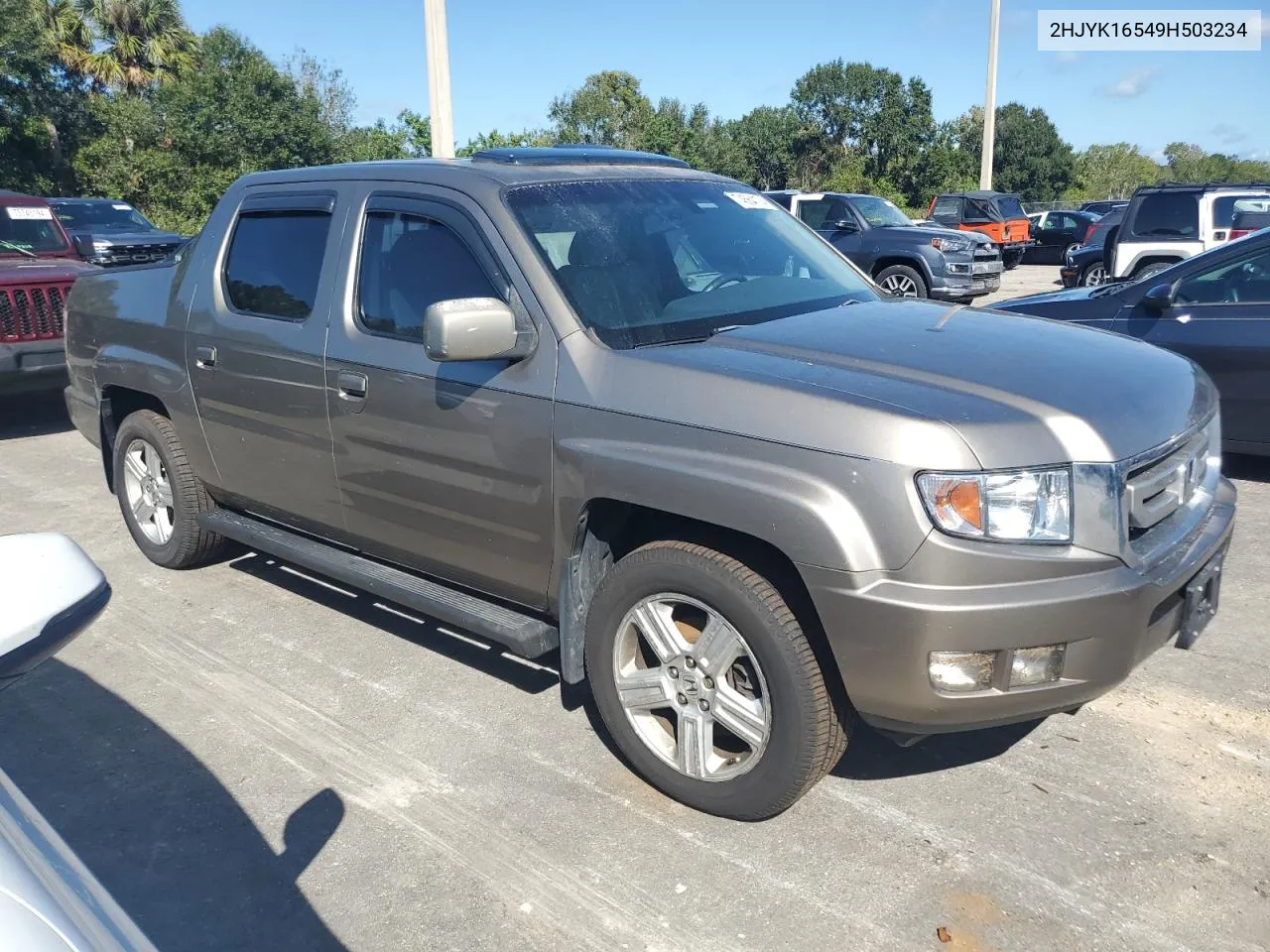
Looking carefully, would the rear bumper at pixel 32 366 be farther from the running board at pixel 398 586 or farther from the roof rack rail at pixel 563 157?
the roof rack rail at pixel 563 157

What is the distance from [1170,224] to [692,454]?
43.1 ft

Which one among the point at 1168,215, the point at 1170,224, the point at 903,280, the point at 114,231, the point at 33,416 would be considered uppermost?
the point at 114,231

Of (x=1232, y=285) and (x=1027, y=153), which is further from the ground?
(x=1027, y=153)

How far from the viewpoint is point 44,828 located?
1657 mm

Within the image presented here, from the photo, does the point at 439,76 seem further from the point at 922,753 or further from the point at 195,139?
the point at 195,139

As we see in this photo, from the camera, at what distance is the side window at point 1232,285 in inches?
253

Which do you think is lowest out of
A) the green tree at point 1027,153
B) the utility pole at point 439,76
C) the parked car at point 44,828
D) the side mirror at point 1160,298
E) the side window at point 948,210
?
the parked car at point 44,828

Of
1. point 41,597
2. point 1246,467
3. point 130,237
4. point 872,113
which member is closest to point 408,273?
point 41,597

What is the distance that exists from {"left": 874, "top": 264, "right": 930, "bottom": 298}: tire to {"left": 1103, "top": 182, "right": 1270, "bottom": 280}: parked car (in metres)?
2.42

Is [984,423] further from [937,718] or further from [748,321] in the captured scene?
[748,321]

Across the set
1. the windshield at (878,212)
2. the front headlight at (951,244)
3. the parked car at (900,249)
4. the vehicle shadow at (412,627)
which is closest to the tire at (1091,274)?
the parked car at (900,249)

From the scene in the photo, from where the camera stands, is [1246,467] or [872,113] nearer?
[1246,467]

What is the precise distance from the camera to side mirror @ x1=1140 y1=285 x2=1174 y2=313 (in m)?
6.38

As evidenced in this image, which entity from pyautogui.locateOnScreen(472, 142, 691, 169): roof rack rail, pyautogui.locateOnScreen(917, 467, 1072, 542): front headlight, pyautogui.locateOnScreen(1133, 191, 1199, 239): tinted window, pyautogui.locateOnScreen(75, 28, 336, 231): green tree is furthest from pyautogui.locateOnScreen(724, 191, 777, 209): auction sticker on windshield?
pyautogui.locateOnScreen(75, 28, 336, 231): green tree
